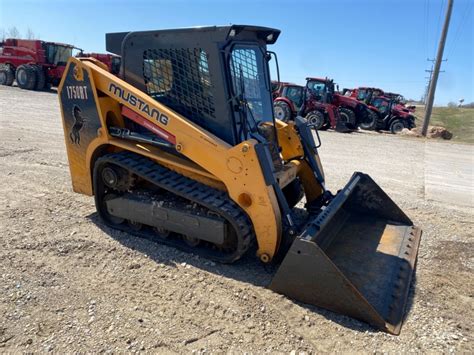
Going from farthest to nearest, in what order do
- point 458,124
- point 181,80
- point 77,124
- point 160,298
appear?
1. point 458,124
2. point 77,124
3. point 181,80
4. point 160,298

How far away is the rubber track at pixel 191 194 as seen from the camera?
141 inches

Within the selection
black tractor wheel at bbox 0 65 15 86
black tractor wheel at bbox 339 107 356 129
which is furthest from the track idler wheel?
black tractor wheel at bbox 0 65 15 86

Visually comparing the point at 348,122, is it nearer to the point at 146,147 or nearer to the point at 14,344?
the point at 146,147

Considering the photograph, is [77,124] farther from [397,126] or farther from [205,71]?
[397,126]

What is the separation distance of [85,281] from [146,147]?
147 centimetres

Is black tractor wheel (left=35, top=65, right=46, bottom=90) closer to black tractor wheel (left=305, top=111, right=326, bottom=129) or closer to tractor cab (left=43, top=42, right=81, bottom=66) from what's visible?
tractor cab (left=43, top=42, right=81, bottom=66)

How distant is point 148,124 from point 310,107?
43.2ft

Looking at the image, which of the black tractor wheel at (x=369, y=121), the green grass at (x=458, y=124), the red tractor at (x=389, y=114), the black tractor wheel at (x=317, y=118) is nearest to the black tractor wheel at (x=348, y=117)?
the black tractor wheel at (x=369, y=121)

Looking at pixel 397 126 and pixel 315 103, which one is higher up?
pixel 315 103

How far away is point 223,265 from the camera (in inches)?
151

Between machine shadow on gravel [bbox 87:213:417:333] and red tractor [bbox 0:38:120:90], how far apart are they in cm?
1748

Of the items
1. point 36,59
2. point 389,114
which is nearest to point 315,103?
point 389,114

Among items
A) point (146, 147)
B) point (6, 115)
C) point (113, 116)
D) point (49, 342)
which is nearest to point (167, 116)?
point (146, 147)

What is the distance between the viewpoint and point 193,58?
388cm
